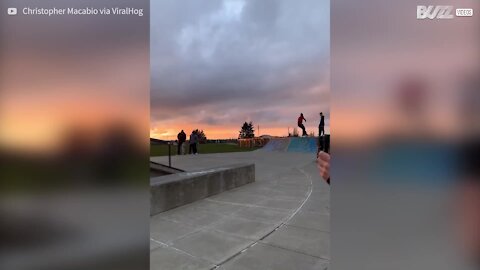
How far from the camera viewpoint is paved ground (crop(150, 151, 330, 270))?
295cm

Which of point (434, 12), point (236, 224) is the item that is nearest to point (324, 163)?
point (434, 12)

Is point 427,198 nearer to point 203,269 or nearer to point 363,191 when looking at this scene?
point 363,191

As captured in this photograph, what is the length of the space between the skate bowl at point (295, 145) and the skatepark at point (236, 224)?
13.7m

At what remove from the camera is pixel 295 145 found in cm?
2233

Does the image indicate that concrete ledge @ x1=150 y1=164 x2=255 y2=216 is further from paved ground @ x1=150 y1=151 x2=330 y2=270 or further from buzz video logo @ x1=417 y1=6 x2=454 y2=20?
buzz video logo @ x1=417 y1=6 x2=454 y2=20

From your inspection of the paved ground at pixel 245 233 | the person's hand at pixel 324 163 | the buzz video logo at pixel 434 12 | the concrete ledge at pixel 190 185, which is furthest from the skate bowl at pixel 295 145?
the buzz video logo at pixel 434 12

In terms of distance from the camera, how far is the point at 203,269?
9.14ft

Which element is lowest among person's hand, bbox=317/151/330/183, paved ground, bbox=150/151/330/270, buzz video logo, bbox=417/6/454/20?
paved ground, bbox=150/151/330/270

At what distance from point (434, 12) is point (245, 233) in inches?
130

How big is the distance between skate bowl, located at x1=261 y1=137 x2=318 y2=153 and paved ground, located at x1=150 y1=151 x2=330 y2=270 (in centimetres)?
1496

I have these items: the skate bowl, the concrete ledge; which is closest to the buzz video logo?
the concrete ledge

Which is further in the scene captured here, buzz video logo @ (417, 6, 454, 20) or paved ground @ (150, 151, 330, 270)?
paved ground @ (150, 151, 330, 270)

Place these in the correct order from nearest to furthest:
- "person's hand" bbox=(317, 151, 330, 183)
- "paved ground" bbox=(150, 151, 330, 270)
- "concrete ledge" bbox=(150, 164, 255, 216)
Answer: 1. "person's hand" bbox=(317, 151, 330, 183)
2. "paved ground" bbox=(150, 151, 330, 270)
3. "concrete ledge" bbox=(150, 164, 255, 216)

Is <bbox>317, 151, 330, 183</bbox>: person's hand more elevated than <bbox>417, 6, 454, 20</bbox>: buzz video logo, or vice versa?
<bbox>417, 6, 454, 20</bbox>: buzz video logo
